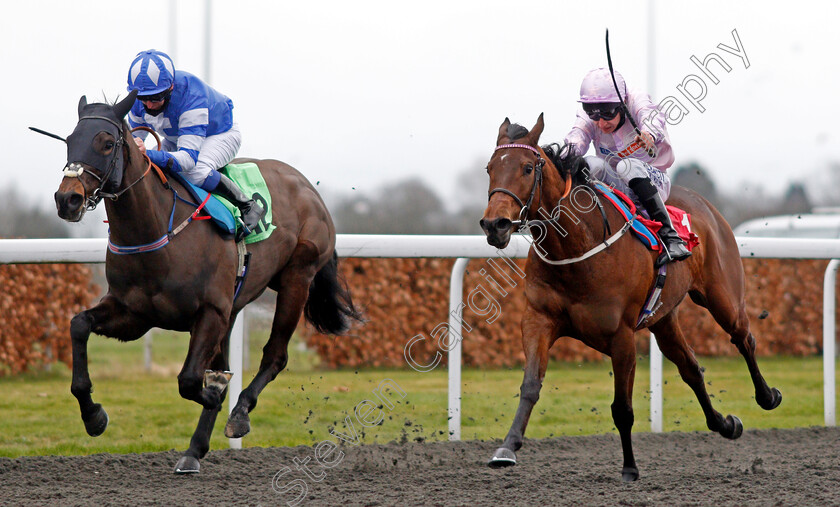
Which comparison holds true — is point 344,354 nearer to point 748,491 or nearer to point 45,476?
point 45,476

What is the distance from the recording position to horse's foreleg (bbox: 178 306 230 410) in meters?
3.82

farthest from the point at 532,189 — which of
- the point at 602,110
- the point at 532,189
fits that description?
the point at 602,110

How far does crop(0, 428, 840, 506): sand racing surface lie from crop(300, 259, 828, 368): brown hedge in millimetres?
1565

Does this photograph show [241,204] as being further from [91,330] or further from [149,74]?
[91,330]

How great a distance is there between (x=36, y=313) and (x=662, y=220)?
462 cm

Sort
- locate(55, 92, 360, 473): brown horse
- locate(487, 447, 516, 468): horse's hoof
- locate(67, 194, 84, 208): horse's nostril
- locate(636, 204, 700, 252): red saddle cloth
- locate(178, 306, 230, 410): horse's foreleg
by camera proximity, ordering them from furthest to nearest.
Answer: locate(636, 204, 700, 252): red saddle cloth → locate(178, 306, 230, 410): horse's foreleg → locate(487, 447, 516, 468): horse's hoof → locate(55, 92, 360, 473): brown horse → locate(67, 194, 84, 208): horse's nostril

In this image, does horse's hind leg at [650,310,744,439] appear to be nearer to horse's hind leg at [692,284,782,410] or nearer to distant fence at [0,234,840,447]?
horse's hind leg at [692,284,782,410]

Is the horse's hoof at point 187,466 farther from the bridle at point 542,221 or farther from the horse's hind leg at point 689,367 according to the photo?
the horse's hind leg at point 689,367

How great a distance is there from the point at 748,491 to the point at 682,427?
2.81 m

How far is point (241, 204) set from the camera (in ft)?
14.1

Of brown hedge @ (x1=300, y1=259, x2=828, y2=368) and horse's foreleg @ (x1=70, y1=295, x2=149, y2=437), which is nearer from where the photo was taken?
horse's foreleg @ (x1=70, y1=295, x2=149, y2=437)

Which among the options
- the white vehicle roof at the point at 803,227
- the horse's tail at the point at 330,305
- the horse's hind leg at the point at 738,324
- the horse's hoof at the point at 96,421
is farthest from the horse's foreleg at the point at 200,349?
the white vehicle roof at the point at 803,227

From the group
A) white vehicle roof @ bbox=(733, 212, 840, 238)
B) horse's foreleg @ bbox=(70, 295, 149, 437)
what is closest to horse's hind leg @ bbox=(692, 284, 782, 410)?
horse's foreleg @ bbox=(70, 295, 149, 437)

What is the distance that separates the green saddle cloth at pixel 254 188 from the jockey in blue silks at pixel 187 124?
5cm
